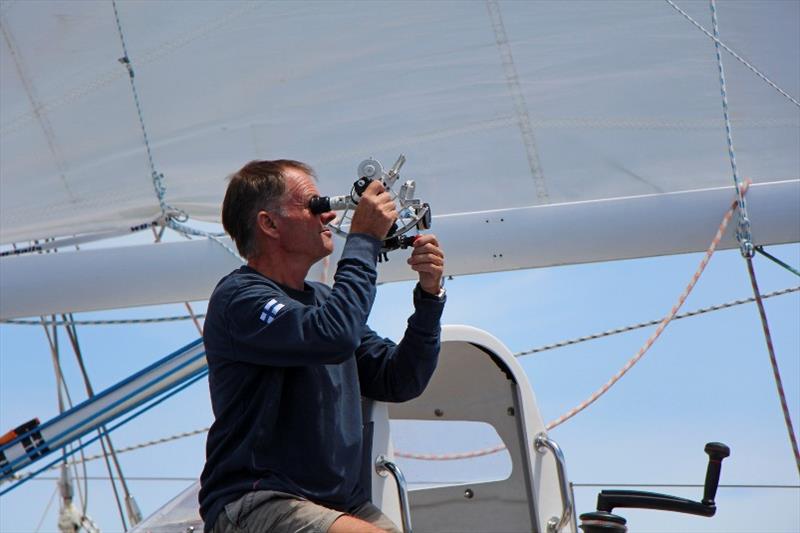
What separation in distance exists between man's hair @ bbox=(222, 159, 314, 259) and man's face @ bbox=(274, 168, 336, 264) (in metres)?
0.02

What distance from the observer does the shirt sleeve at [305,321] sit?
201 centimetres

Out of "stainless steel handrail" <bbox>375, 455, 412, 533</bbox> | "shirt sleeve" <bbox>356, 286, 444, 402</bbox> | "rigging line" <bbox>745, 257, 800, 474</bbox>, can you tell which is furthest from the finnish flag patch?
"rigging line" <bbox>745, 257, 800, 474</bbox>

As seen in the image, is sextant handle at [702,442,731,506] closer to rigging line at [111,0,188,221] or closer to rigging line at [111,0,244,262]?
rigging line at [111,0,244,262]

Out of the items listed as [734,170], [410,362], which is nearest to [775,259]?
[734,170]

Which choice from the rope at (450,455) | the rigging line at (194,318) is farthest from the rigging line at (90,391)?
the rope at (450,455)

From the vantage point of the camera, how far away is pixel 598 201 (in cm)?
358

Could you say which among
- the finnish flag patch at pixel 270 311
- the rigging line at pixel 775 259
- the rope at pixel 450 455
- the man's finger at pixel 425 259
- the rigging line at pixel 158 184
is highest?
the rigging line at pixel 158 184

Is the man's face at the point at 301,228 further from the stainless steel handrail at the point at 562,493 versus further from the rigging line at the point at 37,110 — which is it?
the rigging line at the point at 37,110

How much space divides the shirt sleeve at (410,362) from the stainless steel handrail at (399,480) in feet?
0.37

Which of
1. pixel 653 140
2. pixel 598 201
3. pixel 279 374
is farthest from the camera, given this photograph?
pixel 653 140

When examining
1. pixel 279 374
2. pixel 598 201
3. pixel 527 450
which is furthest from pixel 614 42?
pixel 279 374

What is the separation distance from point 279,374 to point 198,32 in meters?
2.23

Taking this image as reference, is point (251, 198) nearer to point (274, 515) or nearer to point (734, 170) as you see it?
point (274, 515)

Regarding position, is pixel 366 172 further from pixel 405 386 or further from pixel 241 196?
pixel 405 386
